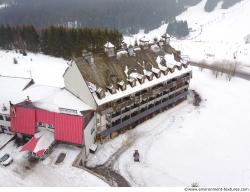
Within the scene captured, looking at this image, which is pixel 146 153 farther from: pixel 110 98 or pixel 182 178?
pixel 110 98

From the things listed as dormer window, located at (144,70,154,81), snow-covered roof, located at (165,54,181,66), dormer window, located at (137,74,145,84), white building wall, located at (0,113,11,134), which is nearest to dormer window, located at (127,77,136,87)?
→ dormer window, located at (137,74,145,84)

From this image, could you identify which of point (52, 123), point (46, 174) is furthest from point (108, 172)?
point (52, 123)

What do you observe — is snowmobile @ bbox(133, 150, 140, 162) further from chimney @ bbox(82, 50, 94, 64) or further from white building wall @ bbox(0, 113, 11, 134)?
white building wall @ bbox(0, 113, 11, 134)

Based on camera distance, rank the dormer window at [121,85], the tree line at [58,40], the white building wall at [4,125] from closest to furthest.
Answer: the white building wall at [4,125], the dormer window at [121,85], the tree line at [58,40]

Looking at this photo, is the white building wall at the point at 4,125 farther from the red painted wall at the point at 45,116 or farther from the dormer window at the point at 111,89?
the dormer window at the point at 111,89

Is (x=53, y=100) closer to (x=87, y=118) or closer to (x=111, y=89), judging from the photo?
(x=87, y=118)

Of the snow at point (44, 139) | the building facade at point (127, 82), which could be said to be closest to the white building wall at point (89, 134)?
the building facade at point (127, 82)
